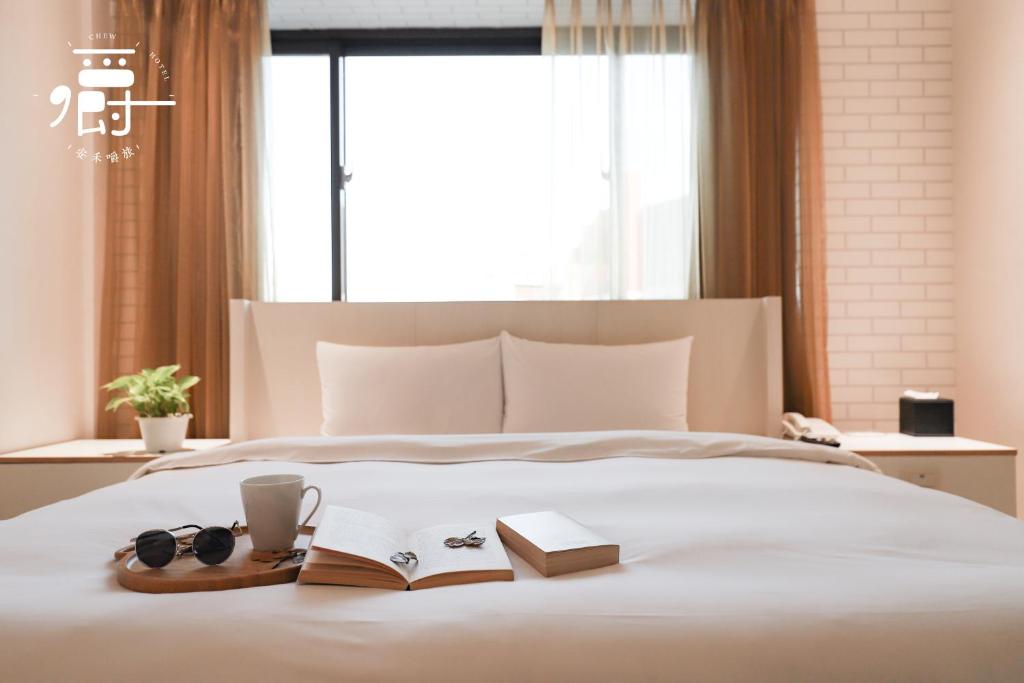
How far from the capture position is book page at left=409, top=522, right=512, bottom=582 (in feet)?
3.68

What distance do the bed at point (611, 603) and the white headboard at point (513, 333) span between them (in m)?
1.41

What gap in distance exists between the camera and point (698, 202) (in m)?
3.31

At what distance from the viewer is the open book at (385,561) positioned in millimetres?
1093

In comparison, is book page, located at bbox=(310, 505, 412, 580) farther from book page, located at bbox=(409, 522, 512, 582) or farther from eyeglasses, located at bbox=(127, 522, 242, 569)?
eyeglasses, located at bbox=(127, 522, 242, 569)

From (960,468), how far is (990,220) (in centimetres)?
110

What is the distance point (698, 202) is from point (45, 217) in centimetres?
280

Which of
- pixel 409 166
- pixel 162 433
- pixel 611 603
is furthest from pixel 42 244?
pixel 611 603

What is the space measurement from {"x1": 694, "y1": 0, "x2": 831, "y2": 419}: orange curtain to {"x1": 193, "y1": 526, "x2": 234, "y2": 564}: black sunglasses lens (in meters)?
2.57

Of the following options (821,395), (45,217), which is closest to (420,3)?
(45,217)

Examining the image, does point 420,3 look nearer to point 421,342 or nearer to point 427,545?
point 421,342

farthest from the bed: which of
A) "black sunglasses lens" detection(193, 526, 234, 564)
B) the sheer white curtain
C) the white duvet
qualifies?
the sheer white curtain

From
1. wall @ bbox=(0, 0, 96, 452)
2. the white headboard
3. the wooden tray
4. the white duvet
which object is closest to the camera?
the white duvet

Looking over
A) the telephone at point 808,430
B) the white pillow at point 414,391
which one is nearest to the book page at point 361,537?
the white pillow at point 414,391

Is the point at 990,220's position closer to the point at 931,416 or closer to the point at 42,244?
the point at 931,416
